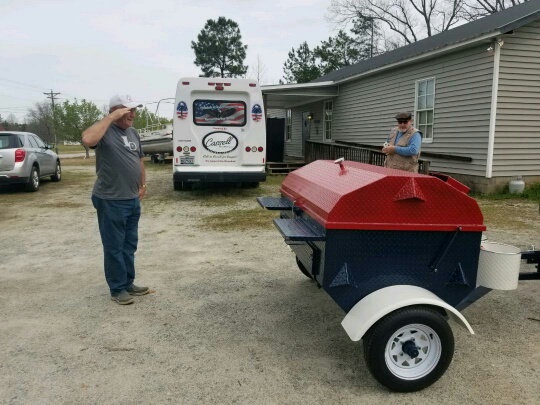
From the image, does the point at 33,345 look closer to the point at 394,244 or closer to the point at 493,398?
the point at 394,244

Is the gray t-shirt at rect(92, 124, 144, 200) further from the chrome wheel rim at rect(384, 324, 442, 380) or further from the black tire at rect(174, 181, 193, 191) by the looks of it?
the black tire at rect(174, 181, 193, 191)

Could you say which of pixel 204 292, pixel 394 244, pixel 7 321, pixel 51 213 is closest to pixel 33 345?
pixel 7 321

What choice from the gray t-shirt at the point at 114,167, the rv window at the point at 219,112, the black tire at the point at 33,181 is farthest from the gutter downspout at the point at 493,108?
the black tire at the point at 33,181

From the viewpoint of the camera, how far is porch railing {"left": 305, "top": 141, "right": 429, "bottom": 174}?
12.4m

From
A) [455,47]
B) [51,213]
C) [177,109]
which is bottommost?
[51,213]

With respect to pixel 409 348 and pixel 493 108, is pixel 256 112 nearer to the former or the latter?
pixel 493 108

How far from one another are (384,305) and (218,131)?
26.1 feet

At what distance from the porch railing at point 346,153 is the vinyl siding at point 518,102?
2081 mm

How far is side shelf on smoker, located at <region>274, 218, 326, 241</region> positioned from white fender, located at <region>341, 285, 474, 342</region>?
1.60 ft

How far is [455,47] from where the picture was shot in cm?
1088

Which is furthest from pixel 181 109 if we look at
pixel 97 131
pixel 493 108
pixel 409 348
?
pixel 409 348

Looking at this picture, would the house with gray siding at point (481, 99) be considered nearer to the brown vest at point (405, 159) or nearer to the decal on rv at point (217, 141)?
the decal on rv at point (217, 141)

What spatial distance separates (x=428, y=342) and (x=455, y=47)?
9994 mm

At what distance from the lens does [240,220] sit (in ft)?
26.3
